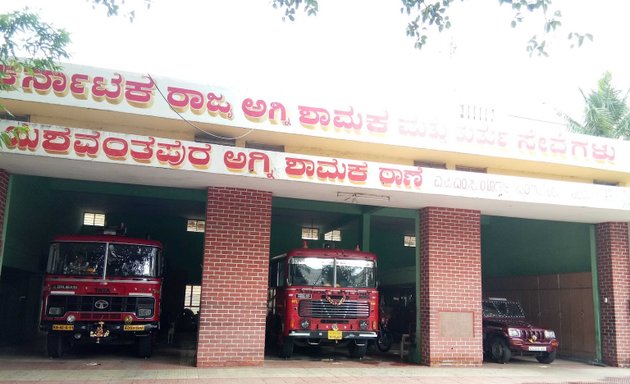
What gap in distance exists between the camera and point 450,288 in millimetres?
12289

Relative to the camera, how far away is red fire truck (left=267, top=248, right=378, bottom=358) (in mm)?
11547

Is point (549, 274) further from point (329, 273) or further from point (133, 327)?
point (133, 327)

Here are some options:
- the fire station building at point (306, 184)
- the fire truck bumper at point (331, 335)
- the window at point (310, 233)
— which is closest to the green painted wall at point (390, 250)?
the window at point (310, 233)

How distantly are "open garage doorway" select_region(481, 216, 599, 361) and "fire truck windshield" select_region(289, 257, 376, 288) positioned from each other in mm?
6638

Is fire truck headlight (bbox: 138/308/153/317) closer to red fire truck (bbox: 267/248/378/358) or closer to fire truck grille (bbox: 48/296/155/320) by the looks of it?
fire truck grille (bbox: 48/296/155/320)

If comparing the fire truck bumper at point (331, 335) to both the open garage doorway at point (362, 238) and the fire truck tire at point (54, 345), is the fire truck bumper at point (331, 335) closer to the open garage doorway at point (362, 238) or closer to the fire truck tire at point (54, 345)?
the open garage doorway at point (362, 238)

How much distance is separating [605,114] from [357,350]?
57.5 ft

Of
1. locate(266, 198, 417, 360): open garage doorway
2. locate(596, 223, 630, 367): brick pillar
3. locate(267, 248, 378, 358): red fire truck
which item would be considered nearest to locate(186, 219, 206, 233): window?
locate(266, 198, 417, 360): open garage doorway

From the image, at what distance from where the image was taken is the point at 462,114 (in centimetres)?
1606

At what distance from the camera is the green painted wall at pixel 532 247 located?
15.4m

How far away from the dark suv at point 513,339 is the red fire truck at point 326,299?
3659 millimetres

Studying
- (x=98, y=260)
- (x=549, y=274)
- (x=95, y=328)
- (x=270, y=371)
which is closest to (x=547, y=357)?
(x=549, y=274)

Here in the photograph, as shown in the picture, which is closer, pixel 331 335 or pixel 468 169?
pixel 331 335

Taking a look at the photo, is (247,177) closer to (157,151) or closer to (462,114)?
(157,151)
